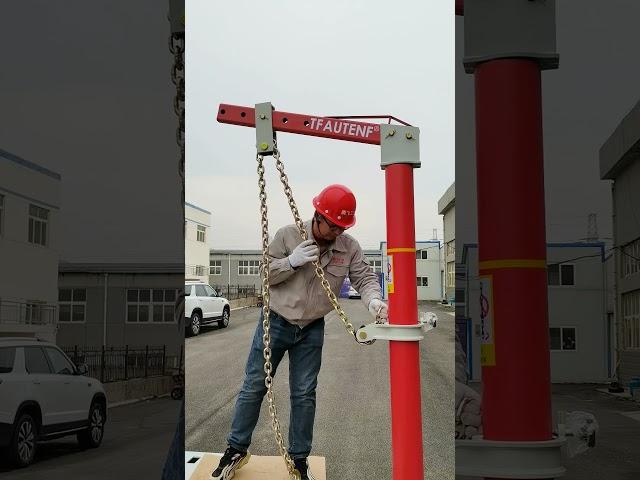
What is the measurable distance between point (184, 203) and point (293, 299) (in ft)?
1.53

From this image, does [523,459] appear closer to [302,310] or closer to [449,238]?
[449,238]

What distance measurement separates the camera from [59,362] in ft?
5.88

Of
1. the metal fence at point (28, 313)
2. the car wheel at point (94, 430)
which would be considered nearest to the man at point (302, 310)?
the car wheel at point (94, 430)

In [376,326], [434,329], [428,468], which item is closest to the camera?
[376,326]

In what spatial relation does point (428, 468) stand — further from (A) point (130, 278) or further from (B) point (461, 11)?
(B) point (461, 11)

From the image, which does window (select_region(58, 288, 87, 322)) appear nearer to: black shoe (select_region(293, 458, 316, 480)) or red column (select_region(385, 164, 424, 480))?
black shoe (select_region(293, 458, 316, 480))

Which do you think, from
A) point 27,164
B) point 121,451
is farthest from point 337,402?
point 27,164

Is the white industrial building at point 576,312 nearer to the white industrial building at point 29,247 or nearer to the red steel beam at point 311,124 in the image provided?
the red steel beam at point 311,124

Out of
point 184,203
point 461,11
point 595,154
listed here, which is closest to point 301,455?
point 184,203

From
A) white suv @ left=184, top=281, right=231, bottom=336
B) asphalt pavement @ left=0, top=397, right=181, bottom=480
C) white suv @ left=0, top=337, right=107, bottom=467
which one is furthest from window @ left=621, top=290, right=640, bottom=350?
white suv @ left=0, top=337, right=107, bottom=467

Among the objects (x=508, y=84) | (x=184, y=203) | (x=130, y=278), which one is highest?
(x=508, y=84)

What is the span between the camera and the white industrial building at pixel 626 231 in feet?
5.03

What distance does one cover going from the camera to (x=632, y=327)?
1508 mm

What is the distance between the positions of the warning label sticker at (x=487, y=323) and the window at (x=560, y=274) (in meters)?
0.15
